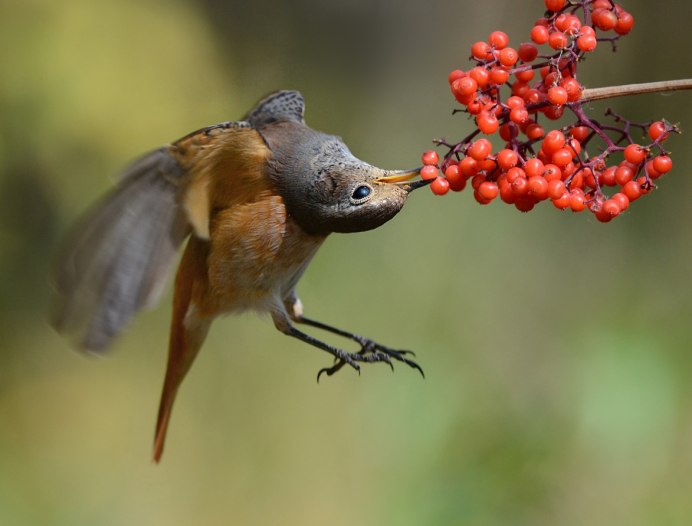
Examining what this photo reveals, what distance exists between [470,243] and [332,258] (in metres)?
0.62

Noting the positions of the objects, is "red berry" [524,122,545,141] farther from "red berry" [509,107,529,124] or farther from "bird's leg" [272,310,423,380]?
"bird's leg" [272,310,423,380]

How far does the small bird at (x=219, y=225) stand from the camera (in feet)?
7.00

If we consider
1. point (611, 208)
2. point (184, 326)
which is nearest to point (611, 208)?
point (611, 208)

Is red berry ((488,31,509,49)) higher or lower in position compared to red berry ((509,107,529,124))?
higher

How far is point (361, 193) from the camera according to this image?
2.24 meters

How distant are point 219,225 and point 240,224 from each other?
8 centimetres

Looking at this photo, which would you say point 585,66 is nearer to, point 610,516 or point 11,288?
point 610,516

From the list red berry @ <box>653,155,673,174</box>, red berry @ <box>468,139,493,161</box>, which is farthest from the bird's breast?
red berry @ <box>653,155,673,174</box>

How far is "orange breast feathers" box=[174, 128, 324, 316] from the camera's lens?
226 centimetres

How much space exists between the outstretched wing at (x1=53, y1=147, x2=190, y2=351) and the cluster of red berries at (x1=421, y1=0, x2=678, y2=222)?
2.55ft

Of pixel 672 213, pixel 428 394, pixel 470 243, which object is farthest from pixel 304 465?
pixel 672 213

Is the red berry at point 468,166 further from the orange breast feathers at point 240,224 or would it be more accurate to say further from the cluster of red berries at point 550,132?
the orange breast feathers at point 240,224

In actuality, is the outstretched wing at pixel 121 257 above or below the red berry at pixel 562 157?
below

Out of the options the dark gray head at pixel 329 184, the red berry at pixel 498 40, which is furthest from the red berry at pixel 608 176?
the dark gray head at pixel 329 184
